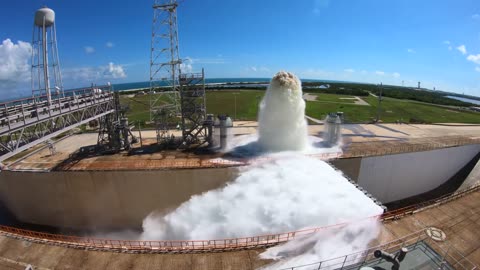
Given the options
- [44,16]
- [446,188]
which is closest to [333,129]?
[446,188]

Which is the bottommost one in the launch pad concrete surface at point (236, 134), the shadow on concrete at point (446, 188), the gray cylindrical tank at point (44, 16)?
the shadow on concrete at point (446, 188)

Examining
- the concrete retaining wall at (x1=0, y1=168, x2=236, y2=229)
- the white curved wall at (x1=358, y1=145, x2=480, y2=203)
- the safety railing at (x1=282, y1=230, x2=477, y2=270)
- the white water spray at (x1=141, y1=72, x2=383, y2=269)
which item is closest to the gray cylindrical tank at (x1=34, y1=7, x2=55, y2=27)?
the concrete retaining wall at (x1=0, y1=168, x2=236, y2=229)

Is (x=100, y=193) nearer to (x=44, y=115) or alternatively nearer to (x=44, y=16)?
(x=44, y=115)


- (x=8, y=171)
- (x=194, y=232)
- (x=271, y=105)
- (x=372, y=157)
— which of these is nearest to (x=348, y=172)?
(x=372, y=157)

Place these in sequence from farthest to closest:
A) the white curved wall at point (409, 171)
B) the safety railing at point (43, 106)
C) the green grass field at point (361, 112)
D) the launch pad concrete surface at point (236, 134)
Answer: the green grass field at point (361, 112) → the white curved wall at point (409, 171) → the launch pad concrete surface at point (236, 134) → the safety railing at point (43, 106)

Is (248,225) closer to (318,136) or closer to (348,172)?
(348,172)

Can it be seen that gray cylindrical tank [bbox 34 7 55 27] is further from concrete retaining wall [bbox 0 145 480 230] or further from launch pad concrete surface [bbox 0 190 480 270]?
launch pad concrete surface [bbox 0 190 480 270]

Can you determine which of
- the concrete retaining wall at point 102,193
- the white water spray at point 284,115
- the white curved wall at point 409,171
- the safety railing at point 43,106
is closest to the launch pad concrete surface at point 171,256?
the safety railing at point 43,106

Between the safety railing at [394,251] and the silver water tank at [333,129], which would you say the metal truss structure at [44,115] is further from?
the silver water tank at [333,129]

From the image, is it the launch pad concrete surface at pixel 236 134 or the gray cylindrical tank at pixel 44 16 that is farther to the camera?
the gray cylindrical tank at pixel 44 16
